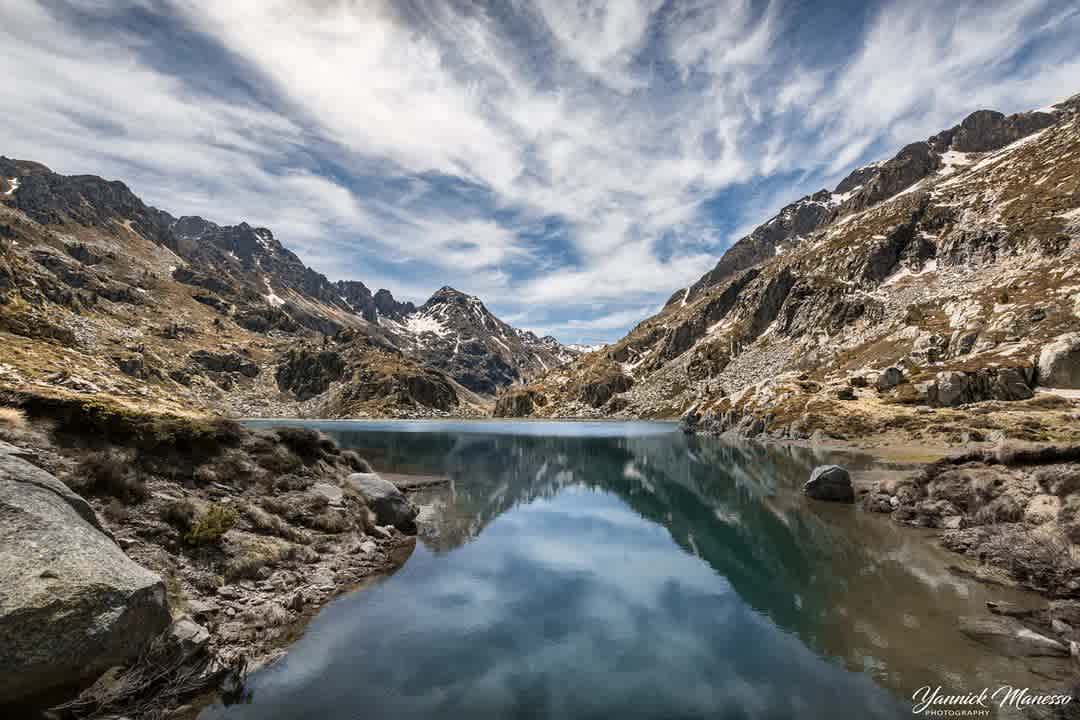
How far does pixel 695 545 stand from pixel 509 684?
25.4 m

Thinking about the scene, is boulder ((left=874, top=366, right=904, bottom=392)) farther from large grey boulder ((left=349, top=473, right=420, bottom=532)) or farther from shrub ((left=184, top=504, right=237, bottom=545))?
shrub ((left=184, top=504, right=237, bottom=545))

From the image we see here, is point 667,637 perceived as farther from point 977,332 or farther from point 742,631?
point 977,332

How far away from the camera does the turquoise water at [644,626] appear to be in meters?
17.3

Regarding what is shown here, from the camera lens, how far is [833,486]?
5012 centimetres

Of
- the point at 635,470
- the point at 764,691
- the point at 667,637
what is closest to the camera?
the point at 764,691

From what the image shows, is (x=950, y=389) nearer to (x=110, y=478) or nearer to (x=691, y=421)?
(x=691, y=421)

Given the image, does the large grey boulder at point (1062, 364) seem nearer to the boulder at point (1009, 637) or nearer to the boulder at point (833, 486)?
the boulder at point (833, 486)

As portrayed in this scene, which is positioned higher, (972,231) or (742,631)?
(972,231)

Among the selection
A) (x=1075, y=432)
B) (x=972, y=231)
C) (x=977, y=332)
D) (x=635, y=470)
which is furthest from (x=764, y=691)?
(x=972, y=231)

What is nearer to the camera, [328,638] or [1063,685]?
[1063,685]

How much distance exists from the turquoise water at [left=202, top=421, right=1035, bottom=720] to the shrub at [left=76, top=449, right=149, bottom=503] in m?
10.5

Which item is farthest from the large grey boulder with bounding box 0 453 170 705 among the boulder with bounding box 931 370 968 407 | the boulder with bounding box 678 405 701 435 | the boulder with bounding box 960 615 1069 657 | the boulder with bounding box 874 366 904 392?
the boulder with bounding box 678 405 701 435

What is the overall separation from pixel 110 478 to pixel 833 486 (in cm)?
5724

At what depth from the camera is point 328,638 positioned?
20891mm
